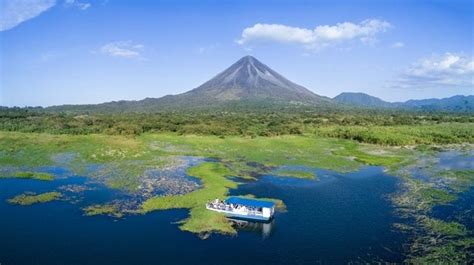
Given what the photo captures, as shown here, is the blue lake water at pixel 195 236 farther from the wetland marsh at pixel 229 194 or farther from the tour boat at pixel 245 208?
the tour boat at pixel 245 208

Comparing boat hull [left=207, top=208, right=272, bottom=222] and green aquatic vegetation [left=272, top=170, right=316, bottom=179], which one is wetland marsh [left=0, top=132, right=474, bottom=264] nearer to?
green aquatic vegetation [left=272, top=170, right=316, bottom=179]

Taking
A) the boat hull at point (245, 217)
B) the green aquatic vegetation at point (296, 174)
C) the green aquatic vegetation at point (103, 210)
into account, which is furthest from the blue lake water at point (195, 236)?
the green aquatic vegetation at point (296, 174)

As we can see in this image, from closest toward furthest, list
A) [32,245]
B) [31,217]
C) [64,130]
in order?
[32,245]
[31,217]
[64,130]

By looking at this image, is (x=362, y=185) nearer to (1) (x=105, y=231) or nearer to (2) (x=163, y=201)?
(2) (x=163, y=201)

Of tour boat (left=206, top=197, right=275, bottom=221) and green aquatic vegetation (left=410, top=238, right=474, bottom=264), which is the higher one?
tour boat (left=206, top=197, right=275, bottom=221)

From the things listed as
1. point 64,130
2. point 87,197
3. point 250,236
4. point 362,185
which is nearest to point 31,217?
point 87,197

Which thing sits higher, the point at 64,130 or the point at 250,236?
the point at 64,130

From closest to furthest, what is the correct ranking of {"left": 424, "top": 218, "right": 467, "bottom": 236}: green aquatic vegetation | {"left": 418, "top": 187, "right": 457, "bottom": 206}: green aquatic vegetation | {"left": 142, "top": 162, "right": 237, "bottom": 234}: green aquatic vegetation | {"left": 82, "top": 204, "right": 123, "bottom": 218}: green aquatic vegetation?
{"left": 424, "top": 218, "right": 467, "bottom": 236}: green aquatic vegetation → {"left": 142, "top": 162, "right": 237, "bottom": 234}: green aquatic vegetation → {"left": 82, "top": 204, "right": 123, "bottom": 218}: green aquatic vegetation → {"left": 418, "top": 187, "right": 457, "bottom": 206}: green aquatic vegetation

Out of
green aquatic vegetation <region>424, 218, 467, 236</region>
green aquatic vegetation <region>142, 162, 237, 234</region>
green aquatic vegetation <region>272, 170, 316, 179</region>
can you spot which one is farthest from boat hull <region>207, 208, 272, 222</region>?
green aquatic vegetation <region>272, 170, 316, 179</region>
